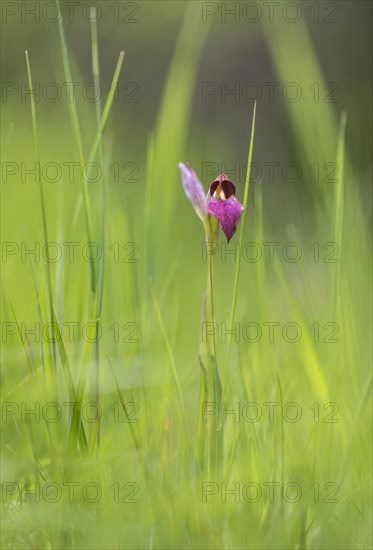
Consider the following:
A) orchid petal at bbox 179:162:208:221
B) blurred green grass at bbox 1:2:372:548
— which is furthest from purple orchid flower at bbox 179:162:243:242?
blurred green grass at bbox 1:2:372:548

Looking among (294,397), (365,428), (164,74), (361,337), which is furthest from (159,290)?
(164,74)

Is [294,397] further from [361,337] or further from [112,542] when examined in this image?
[112,542]

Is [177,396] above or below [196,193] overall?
below

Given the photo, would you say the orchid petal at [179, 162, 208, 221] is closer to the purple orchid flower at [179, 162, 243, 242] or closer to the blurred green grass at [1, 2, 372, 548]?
the purple orchid flower at [179, 162, 243, 242]

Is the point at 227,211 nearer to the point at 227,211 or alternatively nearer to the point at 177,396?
the point at 227,211

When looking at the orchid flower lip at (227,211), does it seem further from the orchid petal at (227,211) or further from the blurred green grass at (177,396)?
the blurred green grass at (177,396)

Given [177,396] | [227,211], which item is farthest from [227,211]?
[177,396]

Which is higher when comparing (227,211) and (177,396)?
(227,211)

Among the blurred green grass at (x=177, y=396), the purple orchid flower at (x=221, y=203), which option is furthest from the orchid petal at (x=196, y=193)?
the blurred green grass at (x=177, y=396)

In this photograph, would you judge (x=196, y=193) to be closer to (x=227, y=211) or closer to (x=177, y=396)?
(x=227, y=211)
